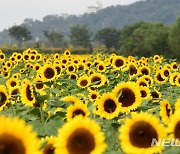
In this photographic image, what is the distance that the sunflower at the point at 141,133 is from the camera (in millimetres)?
1641

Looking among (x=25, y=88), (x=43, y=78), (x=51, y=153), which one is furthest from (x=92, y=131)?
(x=43, y=78)

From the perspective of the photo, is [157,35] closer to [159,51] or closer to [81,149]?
[159,51]

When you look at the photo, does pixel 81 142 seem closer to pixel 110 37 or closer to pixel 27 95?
pixel 27 95

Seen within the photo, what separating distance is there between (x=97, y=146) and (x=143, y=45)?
39.3m

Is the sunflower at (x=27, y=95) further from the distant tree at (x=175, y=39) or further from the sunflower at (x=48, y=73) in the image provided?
the distant tree at (x=175, y=39)

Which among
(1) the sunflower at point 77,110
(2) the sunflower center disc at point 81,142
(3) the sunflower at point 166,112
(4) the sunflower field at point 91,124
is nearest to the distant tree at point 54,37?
(4) the sunflower field at point 91,124

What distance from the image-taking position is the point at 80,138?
60.4 inches

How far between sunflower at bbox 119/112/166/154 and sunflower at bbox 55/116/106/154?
5.9 inches

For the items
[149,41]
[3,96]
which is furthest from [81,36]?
→ [3,96]

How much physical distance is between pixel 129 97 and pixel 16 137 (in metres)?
1.42

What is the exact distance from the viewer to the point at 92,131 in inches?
60.3

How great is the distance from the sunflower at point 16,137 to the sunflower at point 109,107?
3.87 feet

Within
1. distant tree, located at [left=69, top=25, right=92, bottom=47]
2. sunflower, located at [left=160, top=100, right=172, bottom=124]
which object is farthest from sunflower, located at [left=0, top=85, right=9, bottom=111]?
distant tree, located at [left=69, top=25, right=92, bottom=47]

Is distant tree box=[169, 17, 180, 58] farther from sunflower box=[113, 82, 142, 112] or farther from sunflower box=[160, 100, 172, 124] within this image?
sunflower box=[160, 100, 172, 124]
